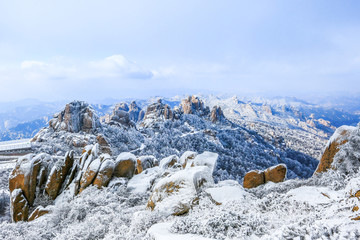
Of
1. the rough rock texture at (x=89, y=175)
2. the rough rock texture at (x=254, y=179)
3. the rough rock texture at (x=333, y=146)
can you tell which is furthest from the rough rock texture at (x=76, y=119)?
the rough rock texture at (x=333, y=146)

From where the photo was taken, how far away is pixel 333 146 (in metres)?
12.7

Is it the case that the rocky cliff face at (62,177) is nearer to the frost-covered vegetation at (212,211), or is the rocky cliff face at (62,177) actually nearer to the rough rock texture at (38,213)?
the rough rock texture at (38,213)

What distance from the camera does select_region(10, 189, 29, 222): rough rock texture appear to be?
15477 mm

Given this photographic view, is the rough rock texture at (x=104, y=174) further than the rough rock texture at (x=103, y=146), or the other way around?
the rough rock texture at (x=103, y=146)

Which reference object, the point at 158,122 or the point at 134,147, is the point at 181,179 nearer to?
the point at 134,147

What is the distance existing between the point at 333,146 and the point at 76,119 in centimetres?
6374

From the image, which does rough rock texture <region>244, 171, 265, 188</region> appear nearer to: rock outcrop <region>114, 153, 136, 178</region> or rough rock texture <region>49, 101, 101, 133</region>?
rock outcrop <region>114, 153, 136, 178</region>

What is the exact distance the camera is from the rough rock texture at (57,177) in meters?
17.4

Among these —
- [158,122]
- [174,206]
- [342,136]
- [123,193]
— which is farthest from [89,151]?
[158,122]

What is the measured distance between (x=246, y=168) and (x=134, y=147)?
38.8 meters

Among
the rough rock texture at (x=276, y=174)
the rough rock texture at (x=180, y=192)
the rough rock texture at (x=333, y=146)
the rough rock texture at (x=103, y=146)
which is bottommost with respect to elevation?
the rough rock texture at (x=103, y=146)

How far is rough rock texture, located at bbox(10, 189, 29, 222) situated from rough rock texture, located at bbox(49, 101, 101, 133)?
148ft

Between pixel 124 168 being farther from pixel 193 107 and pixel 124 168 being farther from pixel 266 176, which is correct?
pixel 193 107

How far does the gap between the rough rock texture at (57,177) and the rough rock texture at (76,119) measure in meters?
43.3
